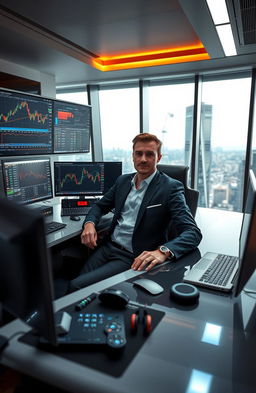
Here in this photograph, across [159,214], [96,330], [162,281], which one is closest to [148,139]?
[159,214]

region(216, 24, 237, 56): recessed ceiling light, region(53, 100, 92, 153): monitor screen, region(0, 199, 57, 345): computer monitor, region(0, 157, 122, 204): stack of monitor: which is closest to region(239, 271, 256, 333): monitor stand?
region(0, 199, 57, 345): computer monitor

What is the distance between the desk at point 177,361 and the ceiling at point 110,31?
7.55 feet

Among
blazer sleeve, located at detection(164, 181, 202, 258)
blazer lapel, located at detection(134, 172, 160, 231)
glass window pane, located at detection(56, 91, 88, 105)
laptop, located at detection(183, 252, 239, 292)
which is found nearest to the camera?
laptop, located at detection(183, 252, 239, 292)

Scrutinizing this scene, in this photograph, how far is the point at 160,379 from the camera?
30.0 inches

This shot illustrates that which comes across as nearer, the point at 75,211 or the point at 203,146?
the point at 75,211

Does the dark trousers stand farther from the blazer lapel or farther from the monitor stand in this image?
the monitor stand

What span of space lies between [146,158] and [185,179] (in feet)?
1.40

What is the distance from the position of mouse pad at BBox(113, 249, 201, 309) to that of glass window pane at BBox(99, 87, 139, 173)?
3808mm

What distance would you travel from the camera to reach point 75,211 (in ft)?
8.39

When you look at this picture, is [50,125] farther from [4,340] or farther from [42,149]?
[4,340]

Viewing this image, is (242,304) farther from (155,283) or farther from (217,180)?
(217,180)

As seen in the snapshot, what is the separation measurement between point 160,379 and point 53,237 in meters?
1.36

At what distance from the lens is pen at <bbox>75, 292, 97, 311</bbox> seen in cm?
104

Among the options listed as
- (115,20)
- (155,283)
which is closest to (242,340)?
(155,283)
